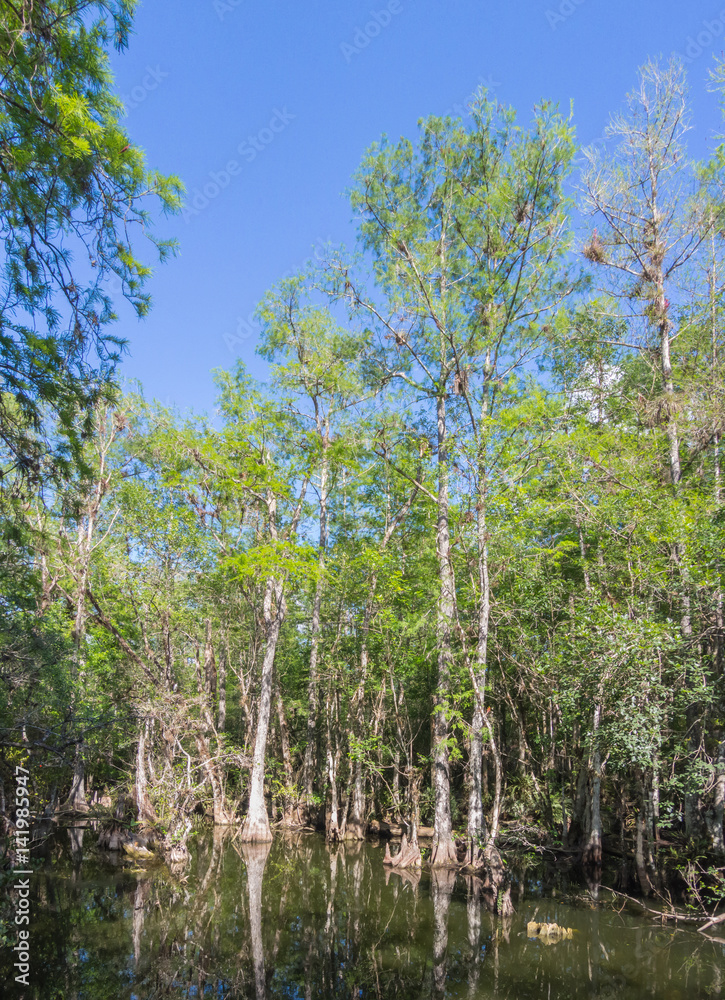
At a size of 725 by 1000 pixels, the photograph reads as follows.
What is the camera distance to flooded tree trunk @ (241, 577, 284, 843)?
1506cm

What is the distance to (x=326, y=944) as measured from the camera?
7348 mm

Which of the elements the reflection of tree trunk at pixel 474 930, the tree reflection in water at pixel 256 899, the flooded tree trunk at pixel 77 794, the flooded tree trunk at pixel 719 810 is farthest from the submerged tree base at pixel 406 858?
the flooded tree trunk at pixel 77 794

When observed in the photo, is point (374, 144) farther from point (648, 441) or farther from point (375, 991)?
point (375, 991)

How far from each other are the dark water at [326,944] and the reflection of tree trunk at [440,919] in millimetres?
34

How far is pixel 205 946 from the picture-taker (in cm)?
700

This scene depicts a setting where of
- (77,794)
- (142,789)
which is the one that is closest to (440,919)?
(142,789)

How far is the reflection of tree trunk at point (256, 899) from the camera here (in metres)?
6.13

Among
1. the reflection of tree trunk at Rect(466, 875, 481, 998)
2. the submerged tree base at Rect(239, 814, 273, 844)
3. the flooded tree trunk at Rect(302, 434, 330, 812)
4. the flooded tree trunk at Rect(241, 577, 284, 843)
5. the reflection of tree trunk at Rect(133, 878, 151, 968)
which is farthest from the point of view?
the flooded tree trunk at Rect(302, 434, 330, 812)

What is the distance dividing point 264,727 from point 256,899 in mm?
6954

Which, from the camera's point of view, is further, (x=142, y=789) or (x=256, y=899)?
(x=142, y=789)

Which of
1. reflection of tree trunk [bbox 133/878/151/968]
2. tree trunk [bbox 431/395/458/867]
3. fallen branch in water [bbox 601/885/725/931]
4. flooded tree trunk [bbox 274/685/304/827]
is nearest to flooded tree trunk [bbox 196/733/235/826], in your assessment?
flooded tree trunk [bbox 274/685/304/827]

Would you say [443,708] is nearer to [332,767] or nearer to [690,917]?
[690,917]

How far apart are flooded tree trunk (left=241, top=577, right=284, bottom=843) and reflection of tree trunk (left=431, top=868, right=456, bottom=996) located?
5280 mm

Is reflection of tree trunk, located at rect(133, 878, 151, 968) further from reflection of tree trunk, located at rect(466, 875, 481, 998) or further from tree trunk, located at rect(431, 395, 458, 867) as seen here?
tree trunk, located at rect(431, 395, 458, 867)
